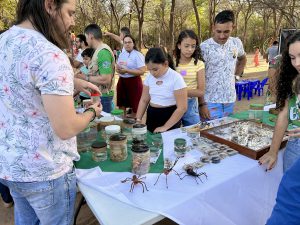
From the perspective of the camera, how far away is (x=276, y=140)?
1599mm

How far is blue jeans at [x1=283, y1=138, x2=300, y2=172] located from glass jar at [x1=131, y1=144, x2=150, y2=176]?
0.84 meters

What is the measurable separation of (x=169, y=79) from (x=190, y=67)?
1.18 feet

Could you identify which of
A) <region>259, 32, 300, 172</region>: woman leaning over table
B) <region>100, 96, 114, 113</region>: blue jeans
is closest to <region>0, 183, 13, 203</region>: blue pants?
<region>100, 96, 114, 113</region>: blue jeans

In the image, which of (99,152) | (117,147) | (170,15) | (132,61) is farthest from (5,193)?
(170,15)

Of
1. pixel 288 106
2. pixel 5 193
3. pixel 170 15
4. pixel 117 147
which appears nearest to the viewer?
pixel 117 147

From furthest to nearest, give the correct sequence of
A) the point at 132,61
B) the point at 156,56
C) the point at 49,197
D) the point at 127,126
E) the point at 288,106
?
the point at 132,61 → the point at 156,56 → the point at 127,126 → the point at 288,106 → the point at 49,197

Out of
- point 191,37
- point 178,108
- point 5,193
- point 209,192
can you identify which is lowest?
point 5,193

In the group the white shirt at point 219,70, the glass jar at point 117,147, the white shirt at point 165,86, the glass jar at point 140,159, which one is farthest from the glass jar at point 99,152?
the white shirt at point 219,70

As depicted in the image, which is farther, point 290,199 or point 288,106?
point 288,106

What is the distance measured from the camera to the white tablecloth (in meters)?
1.21

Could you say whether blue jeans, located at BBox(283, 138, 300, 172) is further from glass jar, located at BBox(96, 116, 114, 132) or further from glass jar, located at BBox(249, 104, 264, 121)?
glass jar, located at BBox(96, 116, 114, 132)

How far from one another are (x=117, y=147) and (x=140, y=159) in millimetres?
215

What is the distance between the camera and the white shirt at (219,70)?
2.52 meters

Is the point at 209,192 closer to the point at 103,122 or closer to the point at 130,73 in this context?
the point at 103,122
